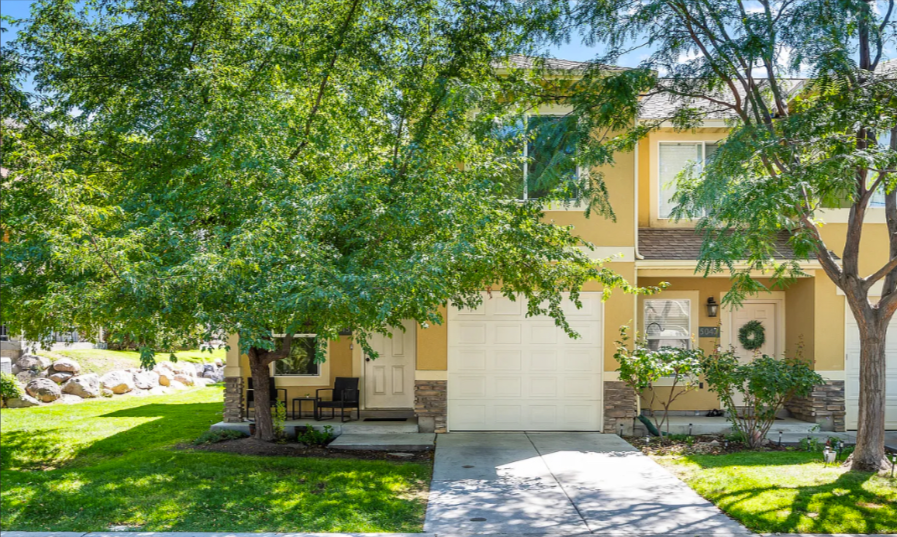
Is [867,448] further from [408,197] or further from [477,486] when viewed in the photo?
[408,197]

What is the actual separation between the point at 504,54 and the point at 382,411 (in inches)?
276

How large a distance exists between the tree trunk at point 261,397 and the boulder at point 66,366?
10.2m

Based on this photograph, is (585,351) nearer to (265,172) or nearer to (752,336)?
(752,336)

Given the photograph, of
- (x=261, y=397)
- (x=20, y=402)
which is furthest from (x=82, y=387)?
(x=261, y=397)

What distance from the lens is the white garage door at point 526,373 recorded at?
12062 mm

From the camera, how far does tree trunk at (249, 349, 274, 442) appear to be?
415 inches

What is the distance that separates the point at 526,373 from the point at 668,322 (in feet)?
10.3

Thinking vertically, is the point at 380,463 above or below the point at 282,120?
below

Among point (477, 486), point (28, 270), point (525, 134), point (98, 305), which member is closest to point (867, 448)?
point (477, 486)

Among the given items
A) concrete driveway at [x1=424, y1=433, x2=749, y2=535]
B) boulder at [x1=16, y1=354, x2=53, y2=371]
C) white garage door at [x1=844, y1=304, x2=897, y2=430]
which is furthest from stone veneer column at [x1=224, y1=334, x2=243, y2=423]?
white garage door at [x1=844, y1=304, x2=897, y2=430]

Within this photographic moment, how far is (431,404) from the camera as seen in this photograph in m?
11.9

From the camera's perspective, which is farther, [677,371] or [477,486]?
[677,371]

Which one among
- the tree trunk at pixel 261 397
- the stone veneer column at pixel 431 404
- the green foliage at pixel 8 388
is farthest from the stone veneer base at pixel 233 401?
the green foliage at pixel 8 388

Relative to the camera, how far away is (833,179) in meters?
7.08
